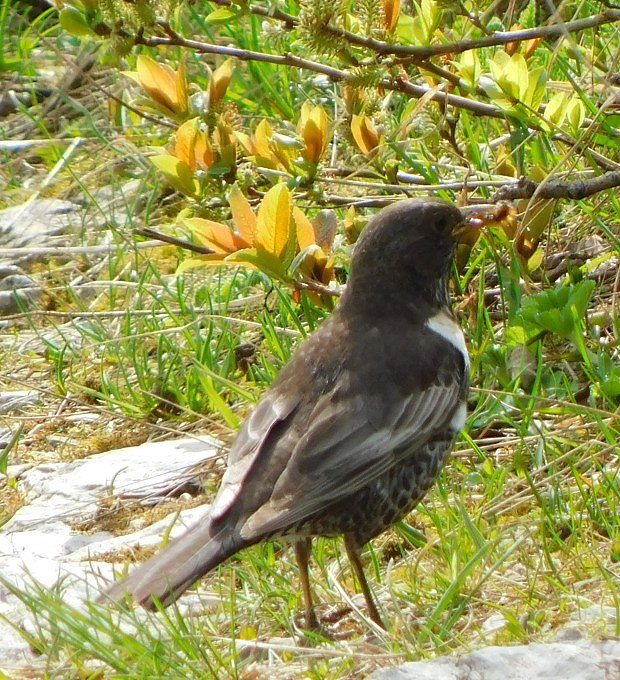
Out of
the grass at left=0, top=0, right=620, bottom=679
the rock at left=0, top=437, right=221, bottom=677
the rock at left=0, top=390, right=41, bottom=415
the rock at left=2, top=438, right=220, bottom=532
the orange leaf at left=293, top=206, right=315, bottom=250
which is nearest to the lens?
the grass at left=0, top=0, right=620, bottom=679

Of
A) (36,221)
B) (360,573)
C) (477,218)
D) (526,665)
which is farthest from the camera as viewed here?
(36,221)

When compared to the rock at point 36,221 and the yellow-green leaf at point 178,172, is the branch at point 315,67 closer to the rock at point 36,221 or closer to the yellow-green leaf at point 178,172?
the yellow-green leaf at point 178,172

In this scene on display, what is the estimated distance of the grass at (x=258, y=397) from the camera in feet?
10.6

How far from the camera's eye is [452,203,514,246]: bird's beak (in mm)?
4195

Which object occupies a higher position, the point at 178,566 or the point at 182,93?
the point at 182,93

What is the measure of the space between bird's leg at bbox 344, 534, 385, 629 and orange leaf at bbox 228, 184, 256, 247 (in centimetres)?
106

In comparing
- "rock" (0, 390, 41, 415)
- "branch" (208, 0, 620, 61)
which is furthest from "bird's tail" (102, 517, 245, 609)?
"rock" (0, 390, 41, 415)

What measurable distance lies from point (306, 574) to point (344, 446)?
380 mm

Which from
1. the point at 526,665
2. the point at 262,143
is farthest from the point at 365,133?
the point at 526,665

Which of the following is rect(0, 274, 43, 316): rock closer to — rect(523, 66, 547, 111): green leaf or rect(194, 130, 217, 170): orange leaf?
rect(194, 130, 217, 170): orange leaf

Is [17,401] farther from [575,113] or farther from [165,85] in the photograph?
[575,113]

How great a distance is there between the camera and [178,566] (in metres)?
3.35

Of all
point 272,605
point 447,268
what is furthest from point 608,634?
point 447,268

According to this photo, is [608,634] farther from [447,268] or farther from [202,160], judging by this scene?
[202,160]
